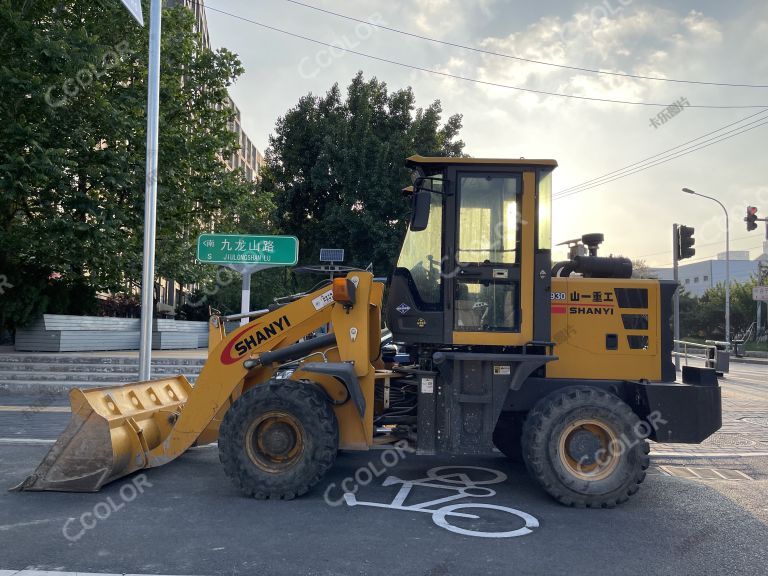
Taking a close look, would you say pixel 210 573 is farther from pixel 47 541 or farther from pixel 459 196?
pixel 459 196

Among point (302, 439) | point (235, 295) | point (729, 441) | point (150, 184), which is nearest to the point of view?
point (302, 439)

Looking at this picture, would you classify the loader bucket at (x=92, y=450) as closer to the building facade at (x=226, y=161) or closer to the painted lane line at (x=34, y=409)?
the painted lane line at (x=34, y=409)

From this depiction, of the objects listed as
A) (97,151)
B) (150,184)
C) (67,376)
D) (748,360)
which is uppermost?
(97,151)

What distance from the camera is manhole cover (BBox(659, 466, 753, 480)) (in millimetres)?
6645

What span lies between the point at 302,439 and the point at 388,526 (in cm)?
116

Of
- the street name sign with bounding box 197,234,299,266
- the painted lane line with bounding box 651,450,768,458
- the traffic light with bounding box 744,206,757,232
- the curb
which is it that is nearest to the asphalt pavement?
the painted lane line with bounding box 651,450,768,458

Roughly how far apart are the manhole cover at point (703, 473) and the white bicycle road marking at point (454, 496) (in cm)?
194

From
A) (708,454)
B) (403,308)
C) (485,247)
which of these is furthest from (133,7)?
(708,454)

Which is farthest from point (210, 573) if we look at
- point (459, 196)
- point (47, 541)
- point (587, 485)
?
point (459, 196)

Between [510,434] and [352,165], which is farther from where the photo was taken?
[352,165]

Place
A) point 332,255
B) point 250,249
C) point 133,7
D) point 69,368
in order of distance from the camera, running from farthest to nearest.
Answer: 1. point 69,368
2. point 250,249
3. point 133,7
4. point 332,255

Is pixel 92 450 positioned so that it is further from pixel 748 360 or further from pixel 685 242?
pixel 748 360

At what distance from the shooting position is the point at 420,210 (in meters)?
5.75

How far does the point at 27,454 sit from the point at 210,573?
174 inches
